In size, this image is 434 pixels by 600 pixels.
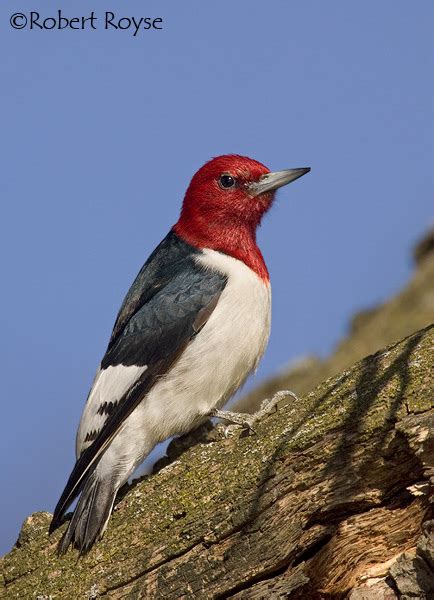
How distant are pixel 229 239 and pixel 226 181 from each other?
22.1 inches

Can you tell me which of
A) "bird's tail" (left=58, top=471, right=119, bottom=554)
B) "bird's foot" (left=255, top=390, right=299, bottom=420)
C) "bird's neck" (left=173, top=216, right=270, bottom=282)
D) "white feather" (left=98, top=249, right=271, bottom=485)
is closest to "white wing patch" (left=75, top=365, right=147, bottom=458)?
"white feather" (left=98, top=249, right=271, bottom=485)

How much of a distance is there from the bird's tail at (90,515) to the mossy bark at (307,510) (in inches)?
3.6

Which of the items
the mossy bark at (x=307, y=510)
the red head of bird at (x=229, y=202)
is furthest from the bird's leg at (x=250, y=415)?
the red head of bird at (x=229, y=202)

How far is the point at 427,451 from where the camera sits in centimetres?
307

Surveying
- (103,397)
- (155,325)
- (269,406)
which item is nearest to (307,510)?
(269,406)

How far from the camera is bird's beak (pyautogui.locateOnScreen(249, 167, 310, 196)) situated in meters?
5.81

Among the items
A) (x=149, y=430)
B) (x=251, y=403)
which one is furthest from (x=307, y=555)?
(x=251, y=403)

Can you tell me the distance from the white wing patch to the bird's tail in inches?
9.8

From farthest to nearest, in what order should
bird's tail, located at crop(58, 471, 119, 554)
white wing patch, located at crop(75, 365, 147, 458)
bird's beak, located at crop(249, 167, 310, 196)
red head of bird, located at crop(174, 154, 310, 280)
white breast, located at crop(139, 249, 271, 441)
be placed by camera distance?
bird's beak, located at crop(249, 167, 310, 196) < red head of bird, located at crop(174, 154, 310, 280) < white breast, located at crop(139, 249, 271, 441) < white wing patch, located at crop(75, 365, 147, 458) < bird's tail, located at crop(58, 471, 119, 554)

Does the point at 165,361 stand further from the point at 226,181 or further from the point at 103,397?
the point at 226,181

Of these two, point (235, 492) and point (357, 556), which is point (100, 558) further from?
point (357, 556)

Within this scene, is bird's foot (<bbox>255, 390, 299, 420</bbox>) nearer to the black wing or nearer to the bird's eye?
the black wing

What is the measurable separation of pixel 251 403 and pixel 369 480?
3811 millimetres

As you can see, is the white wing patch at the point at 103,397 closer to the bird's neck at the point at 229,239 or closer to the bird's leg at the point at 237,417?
the bird's leg at the point at 237,417
